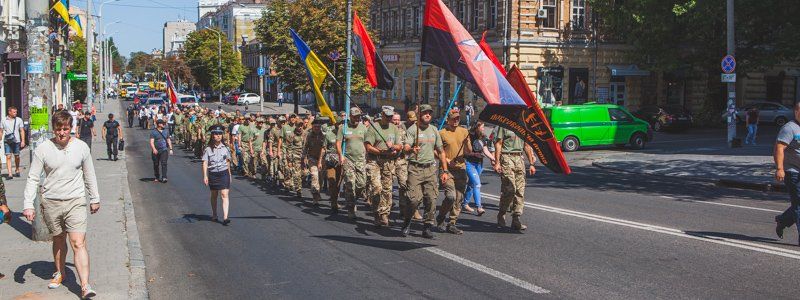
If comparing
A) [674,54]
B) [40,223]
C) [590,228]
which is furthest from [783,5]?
[40,223]

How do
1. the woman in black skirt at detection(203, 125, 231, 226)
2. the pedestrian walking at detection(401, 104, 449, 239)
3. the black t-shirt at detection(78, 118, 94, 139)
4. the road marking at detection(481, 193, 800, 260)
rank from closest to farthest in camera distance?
the road marking at detection(481, 193, 800, 260)
the pedestrian walking at detection(401, 104, 449, 239)
the woman in black skirt at detection(203, 125, 231, 226)
the black t-shirt at detection(78, 118, 94, 139)

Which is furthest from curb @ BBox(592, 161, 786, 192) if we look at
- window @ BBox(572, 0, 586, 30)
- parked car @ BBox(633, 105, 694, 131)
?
window @ BBox(572, 0, 586, 30)

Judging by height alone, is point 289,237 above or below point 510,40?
below

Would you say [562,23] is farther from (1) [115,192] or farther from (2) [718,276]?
(2) [718,276]

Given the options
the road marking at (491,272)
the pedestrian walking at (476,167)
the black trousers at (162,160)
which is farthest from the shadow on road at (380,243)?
the black trousers at (162,160)

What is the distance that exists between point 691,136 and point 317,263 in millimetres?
31366

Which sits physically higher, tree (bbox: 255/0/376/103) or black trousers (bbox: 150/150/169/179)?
tree (bbox: 255/0/376/103)

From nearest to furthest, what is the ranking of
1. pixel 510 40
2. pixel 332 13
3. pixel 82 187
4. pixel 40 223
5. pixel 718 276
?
1. pixel 82 187
2. pixel 718 276
3. pixel 40 223
4. pixel 510 40
5. pixel 332 13

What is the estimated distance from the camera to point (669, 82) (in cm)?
4716

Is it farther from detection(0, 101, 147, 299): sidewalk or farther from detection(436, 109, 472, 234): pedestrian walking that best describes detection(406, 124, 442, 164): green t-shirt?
detection(0, 101, 147, 299): sidewalk

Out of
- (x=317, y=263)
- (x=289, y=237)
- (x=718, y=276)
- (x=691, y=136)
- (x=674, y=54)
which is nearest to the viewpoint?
(x=718, y=276)

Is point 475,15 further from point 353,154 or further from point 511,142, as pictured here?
point 511,142

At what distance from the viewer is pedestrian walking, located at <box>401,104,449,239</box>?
1090 cm

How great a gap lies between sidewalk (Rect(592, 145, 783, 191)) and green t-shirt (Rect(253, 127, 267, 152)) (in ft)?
34.7
